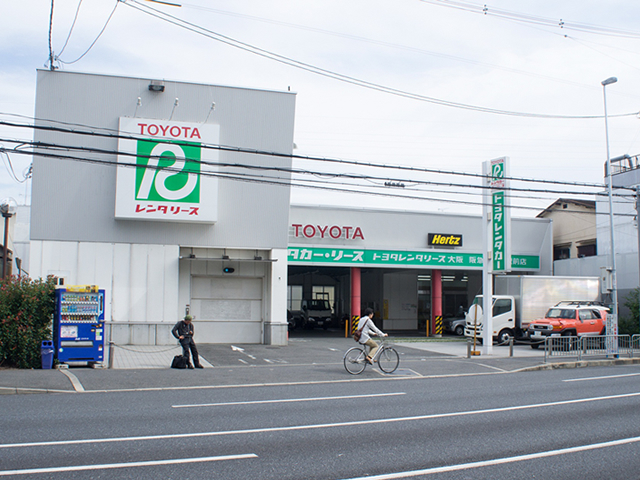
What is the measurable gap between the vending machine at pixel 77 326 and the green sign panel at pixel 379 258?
14.4 m

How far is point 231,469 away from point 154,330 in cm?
1668

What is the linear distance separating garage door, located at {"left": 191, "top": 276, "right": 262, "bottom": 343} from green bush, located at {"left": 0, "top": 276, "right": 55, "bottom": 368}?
27.5ft

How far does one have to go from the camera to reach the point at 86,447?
23.7 ft

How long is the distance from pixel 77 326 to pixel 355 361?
303 inches

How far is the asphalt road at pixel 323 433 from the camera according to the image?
651 cm

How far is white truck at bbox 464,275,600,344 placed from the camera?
27.8m

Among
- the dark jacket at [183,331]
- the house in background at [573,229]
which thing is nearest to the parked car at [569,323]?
the house in background at [573,229]

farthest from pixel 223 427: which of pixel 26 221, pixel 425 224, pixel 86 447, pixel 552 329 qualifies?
pixel 26 221

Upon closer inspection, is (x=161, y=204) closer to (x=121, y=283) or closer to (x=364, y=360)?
(x=121, y=283)

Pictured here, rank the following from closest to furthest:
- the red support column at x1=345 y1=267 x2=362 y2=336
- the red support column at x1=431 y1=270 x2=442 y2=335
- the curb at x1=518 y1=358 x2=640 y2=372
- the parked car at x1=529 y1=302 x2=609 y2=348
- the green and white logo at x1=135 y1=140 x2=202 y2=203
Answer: the curb at x1=518 y1=358 x2=640 y2=372, the green and white logo at x1=135 y1=140 x2=202 y2=203, the parked car at x1=529 y1=302 x2=609 y2=348, the red support column at x1=345 y1=267 x2=362 y2=336, the red support column at x1=431 y1=270 x2=442 y2=335

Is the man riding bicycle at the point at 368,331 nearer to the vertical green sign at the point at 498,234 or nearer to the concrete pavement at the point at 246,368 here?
the concrete pavement at the point at 246,368

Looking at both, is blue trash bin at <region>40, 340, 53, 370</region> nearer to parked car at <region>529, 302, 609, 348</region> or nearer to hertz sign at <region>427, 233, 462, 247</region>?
parked car at <region>529, 302, 609, 348</region>

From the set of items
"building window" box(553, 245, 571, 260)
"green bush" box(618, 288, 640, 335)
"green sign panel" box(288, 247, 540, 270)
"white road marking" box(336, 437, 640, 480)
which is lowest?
"white road marking" box(336, 437, 640, 480)

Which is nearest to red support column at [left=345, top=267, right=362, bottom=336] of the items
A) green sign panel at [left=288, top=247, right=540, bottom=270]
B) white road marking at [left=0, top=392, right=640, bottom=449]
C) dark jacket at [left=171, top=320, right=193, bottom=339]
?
green sign panel at [left=288, top=247, right=540, bottom=270]
